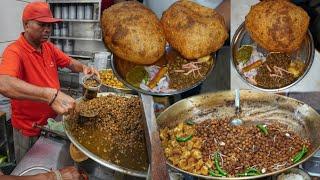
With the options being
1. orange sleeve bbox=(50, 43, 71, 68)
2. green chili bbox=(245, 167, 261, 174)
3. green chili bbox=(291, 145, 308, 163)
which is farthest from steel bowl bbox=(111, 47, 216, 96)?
orange sleeve bbox=(50, 43, 71, 68)

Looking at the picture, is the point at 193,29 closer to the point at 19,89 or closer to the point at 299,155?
the point at 299,155

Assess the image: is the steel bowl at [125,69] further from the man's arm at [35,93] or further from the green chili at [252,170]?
the man's arm at [35,93]

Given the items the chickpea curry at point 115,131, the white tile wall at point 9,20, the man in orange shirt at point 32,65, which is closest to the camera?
the chickpea curry at point 115,131

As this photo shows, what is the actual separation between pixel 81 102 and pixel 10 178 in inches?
38.3

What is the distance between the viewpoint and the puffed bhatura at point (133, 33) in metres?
1.93

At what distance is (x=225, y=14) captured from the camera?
91.7 inches

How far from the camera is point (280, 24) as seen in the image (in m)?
1.80

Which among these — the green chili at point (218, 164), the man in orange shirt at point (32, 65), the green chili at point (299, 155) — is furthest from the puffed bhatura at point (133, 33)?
the man in orange shirt at point (32, 65)

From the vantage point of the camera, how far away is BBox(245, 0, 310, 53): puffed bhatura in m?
1.80

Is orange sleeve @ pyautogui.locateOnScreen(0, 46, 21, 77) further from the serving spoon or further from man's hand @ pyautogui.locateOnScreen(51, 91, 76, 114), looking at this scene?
the serving spoon

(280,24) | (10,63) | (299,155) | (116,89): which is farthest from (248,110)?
(10,63)

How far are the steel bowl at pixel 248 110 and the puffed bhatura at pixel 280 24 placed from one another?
0.61 metres

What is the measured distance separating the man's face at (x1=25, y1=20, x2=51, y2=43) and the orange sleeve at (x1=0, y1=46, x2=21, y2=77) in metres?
0.30

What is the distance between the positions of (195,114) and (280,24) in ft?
3.12
